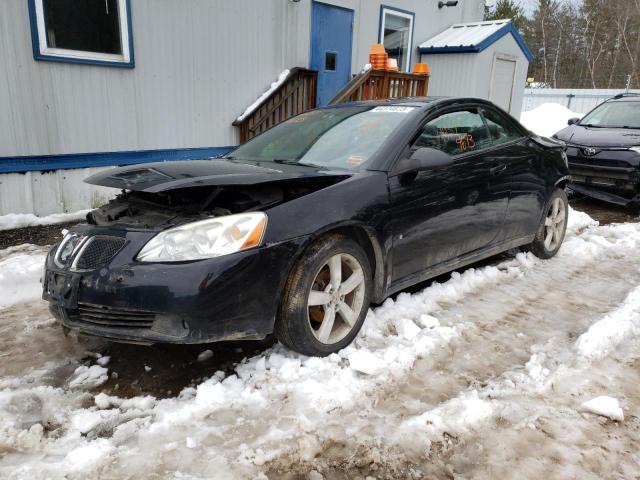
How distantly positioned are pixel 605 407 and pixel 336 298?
1.51 metres

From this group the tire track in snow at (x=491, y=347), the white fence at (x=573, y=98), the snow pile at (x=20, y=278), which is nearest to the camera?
the tire track in snow at (x=491, y=347)

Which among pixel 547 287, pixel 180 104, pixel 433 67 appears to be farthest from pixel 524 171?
pixel 433 67

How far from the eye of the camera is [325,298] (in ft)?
9.69

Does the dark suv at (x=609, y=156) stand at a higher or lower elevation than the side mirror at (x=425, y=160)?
lower

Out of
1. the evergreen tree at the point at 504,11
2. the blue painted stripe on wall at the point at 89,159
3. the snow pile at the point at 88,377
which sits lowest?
the snow pile at the point at 88,377

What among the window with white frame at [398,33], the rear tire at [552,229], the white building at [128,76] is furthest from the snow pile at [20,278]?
the window with white frame at [398,33]

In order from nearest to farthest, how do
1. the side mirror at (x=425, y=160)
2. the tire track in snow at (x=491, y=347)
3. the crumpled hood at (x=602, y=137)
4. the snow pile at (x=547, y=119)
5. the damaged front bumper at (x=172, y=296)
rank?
the tire track in snow at (x=491, y=347)
the damaged front bumper at (x=172, y=296)
the side mirror at (x=425, y=160)
the crumpled hood at (x=602, y=137)
the snow pile at (x=547, y=119)

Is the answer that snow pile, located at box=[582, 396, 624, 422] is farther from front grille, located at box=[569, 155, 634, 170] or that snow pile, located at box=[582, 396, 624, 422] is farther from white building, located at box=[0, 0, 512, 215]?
white building, located at box=[0, 0, 512, 215]

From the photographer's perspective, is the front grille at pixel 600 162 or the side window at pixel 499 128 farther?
the front grille at pixel 600 162

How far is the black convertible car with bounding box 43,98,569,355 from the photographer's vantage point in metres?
2.52

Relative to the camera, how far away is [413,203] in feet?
11.1

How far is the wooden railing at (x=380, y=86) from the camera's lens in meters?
8.66

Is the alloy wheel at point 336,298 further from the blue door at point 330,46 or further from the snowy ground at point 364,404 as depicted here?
the blue door at point 330,46

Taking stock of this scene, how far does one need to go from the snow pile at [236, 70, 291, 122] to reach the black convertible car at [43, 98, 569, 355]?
163 inches
